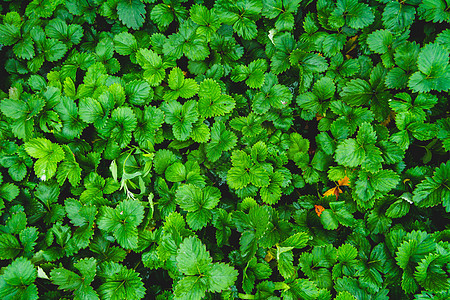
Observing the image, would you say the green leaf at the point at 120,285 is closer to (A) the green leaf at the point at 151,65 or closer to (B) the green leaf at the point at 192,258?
(B) the green leaf at the point at 192,258

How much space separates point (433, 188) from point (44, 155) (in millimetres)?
2521

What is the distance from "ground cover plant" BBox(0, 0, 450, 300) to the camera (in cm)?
178

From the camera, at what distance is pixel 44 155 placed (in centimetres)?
194

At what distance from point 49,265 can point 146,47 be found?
1.64m

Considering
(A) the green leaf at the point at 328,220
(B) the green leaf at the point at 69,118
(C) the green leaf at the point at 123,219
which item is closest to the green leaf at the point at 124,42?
(B) the green leaf at the point at 69,118

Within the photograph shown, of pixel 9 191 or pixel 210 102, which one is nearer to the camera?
pixel 9 191

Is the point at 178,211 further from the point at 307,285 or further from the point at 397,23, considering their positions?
the point at 397,23

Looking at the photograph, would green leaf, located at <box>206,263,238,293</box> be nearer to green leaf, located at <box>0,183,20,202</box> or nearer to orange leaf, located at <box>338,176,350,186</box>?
orange leaf, located at <box>338,176,350,186</box>

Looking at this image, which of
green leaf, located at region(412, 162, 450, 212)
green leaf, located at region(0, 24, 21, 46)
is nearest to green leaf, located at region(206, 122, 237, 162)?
green leaf, located at region(412, 162, 450, 212)

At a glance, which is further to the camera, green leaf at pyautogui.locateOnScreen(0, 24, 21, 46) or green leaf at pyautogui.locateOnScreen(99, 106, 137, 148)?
green leaf at pyautogui.locateOnScreen(0, 24, 21, 46)

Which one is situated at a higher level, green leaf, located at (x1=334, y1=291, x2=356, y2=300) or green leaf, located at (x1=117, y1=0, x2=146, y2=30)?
green leaf, located at (x1=117, y1=0, x2=146, y2=30)

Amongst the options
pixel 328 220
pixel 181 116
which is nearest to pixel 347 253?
pixel 328 220

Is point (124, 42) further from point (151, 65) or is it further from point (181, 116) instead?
point (181, 116)

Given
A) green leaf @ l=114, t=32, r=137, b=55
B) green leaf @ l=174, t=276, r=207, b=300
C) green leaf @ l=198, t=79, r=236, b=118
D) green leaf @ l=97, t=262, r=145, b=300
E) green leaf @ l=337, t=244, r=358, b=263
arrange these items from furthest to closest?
green leaf @ l=114, t=32, r=137, b=55
green leaf @ l=198, t=79, r=236, b=118
green leaf @ l=337, t=244, r=358, b=263
green leaf @ l=97, t=262, r=145, b=300
green leaf @ l=174, t=276, r=207, b=300
